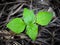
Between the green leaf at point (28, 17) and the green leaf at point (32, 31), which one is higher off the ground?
the green leaf at point (28, 17)

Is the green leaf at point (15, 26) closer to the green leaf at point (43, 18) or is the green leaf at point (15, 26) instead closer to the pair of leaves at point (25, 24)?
the pair of leaves at point (25, 24)

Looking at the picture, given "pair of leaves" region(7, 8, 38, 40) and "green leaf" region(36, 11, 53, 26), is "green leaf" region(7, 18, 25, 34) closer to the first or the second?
"pair of leaves" region(7, 8, 38, 40)

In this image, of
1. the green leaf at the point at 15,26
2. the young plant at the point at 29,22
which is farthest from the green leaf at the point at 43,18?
the green leaf at the point at 15,26

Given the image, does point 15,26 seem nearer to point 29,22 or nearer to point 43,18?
point 29,22

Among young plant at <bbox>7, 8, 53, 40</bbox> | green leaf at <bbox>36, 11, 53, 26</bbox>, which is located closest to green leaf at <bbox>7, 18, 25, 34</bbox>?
young plant at <bbox>7, 8, 53, 40</bbox>

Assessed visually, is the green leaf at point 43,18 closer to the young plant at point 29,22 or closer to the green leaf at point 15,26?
the young plant at point 29,22

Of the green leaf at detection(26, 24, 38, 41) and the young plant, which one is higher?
the young plant

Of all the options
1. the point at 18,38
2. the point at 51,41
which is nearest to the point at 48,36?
the point at 51,41
